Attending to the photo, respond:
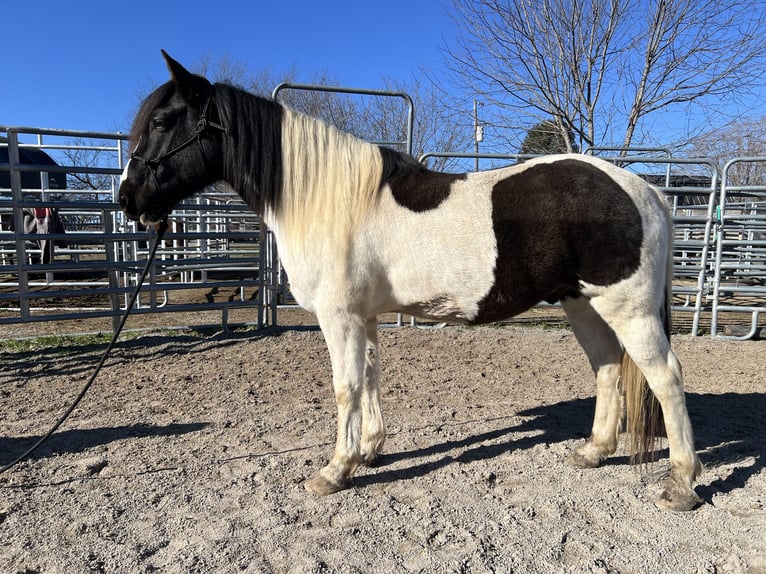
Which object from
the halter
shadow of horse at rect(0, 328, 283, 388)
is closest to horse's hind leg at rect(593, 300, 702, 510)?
the halter

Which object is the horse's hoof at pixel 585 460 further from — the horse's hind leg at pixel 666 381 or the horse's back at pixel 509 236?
the horse's back at pixel 509 236

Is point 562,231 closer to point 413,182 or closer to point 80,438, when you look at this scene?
point 413,182

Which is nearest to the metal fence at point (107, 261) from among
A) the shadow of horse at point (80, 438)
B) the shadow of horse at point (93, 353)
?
the shadow of horse at point (93, 353)

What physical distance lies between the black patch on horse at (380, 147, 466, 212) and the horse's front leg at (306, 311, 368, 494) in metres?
0.66

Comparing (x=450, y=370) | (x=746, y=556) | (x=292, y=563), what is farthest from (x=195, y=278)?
(x=746, y=556)

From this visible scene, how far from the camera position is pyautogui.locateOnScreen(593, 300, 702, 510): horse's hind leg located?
2236mm

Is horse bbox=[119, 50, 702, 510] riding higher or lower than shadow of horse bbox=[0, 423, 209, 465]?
higher

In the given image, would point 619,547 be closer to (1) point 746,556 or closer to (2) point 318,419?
(1) point 746,556

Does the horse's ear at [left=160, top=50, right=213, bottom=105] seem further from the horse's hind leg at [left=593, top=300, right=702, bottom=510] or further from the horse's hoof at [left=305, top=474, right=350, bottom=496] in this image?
the horse's hind leg at [left=593, top=300, right=702, bottom=510]

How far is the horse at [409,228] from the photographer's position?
7.27 ft

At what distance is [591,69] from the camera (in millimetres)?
9375

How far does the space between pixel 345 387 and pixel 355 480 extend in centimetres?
57

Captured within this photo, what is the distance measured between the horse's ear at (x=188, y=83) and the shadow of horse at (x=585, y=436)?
2.17 metres

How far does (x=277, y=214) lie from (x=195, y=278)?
904 cm
